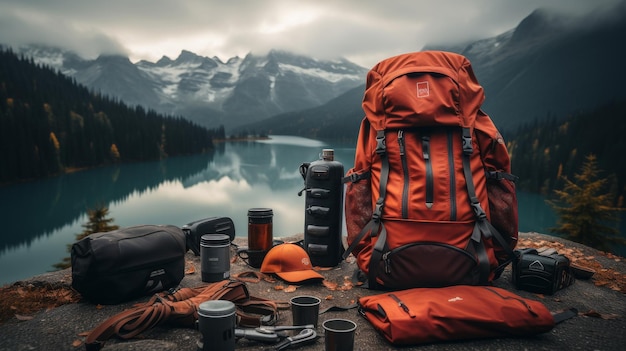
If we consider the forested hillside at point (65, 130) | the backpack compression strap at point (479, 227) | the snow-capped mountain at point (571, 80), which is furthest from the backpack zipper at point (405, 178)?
the snow-capped mountain at point (571, 80)

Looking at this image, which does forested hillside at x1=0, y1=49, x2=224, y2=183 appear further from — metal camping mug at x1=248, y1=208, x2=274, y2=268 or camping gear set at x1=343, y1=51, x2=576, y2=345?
camping gear set at x1=343, y1=51, x2=576, y2=345

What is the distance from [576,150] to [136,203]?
6261 centimetres

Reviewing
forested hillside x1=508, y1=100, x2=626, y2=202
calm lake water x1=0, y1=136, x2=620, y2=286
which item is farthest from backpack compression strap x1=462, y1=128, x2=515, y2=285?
forested hillside x1=508, y1=100, x2=626, y2=202

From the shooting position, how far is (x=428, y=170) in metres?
4.64

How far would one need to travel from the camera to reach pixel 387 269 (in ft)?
14.9

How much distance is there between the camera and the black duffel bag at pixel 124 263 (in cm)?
410

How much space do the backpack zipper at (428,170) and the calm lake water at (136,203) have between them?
1000 inches

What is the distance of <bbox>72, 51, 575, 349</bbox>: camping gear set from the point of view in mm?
3982

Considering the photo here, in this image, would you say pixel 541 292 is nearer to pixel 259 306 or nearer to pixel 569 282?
pixel 569 282

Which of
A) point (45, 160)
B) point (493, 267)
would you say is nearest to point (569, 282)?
point (493, 267)

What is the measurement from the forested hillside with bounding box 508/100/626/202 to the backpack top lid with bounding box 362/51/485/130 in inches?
2327

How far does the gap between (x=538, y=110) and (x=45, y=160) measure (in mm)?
179770

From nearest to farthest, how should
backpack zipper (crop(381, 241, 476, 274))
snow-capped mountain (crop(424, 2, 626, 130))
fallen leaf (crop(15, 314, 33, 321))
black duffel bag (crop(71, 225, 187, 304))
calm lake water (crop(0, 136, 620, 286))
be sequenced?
1. fallen leaf (crop(15, 314, 33, 321))
2. black duffel bag (crop(71, 225, 187, 304))
3. backpack zipper (crop(381, 241, 476, 274))
4. calm lake water (crop(0, 136, 620, 286))
5. snow-capped mountain (crop(424, 2, 626, 130))

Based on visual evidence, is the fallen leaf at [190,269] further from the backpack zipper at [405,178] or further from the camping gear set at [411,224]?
the backpack zipper at [405,178]
